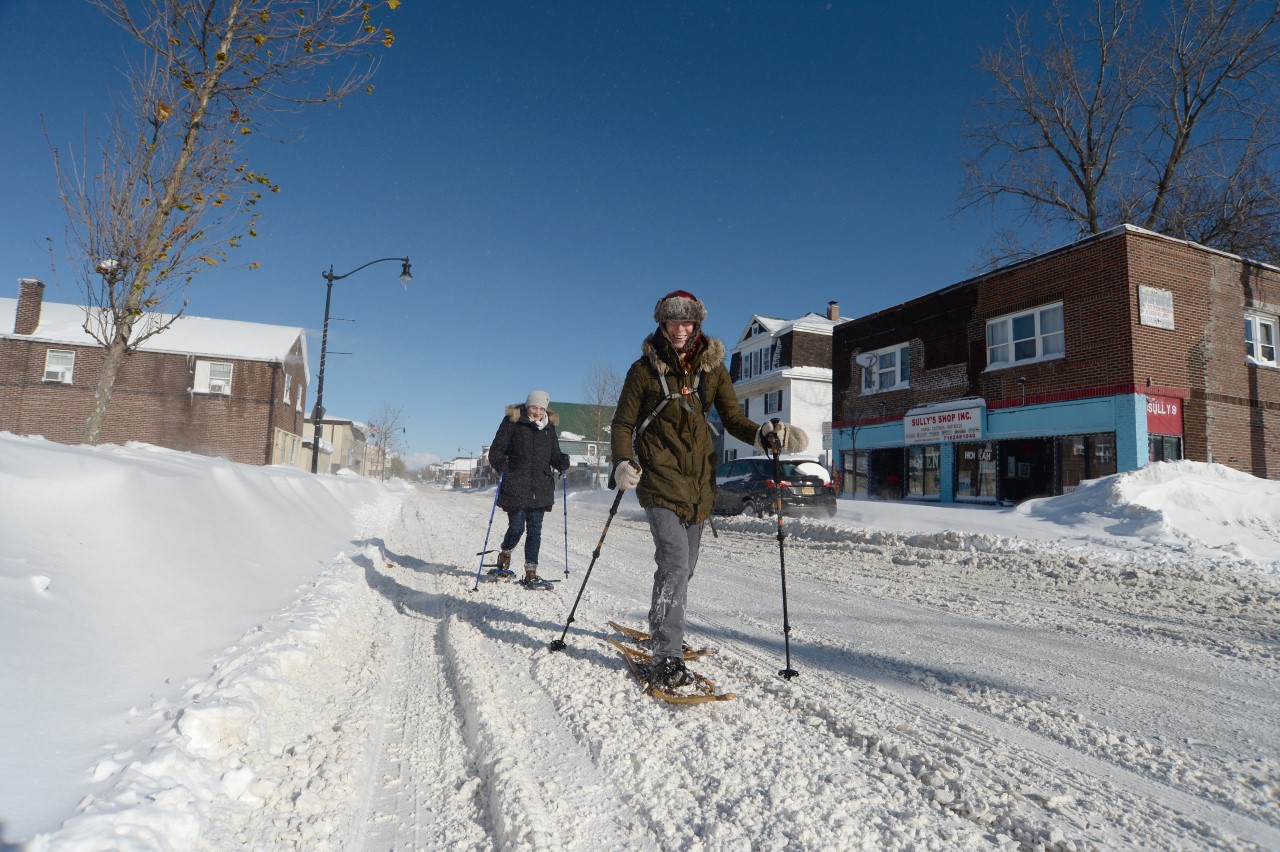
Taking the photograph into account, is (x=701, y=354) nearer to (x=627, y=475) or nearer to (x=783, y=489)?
(x=627, y=475)

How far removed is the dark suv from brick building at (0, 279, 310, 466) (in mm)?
25918

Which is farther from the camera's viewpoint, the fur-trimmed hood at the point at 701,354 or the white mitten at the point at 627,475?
the fur-trimmed hood at the point at 701,354

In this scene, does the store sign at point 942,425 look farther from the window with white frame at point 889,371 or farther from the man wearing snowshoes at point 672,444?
the man wearing snowshoes at point 672,444

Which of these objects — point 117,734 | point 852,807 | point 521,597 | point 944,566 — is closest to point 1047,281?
point 944,566

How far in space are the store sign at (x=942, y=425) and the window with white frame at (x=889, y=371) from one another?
1698 mm

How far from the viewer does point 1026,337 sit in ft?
59.0

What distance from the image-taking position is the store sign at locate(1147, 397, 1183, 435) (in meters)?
15.1

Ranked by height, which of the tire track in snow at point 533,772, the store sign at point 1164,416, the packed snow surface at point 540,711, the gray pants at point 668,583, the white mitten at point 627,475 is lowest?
the tire track in snow at point 533,772

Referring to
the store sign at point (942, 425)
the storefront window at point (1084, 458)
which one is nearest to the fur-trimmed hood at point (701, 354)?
the storefront window at point (1084, 458)

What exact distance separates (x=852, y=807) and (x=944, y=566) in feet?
22.1

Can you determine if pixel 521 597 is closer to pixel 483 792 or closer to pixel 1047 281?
pixel 483 792

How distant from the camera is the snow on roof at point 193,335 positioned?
29688 millimetres

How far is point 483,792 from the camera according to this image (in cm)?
233

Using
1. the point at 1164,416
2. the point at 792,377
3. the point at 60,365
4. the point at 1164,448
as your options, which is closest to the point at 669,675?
the point at 1164,416
